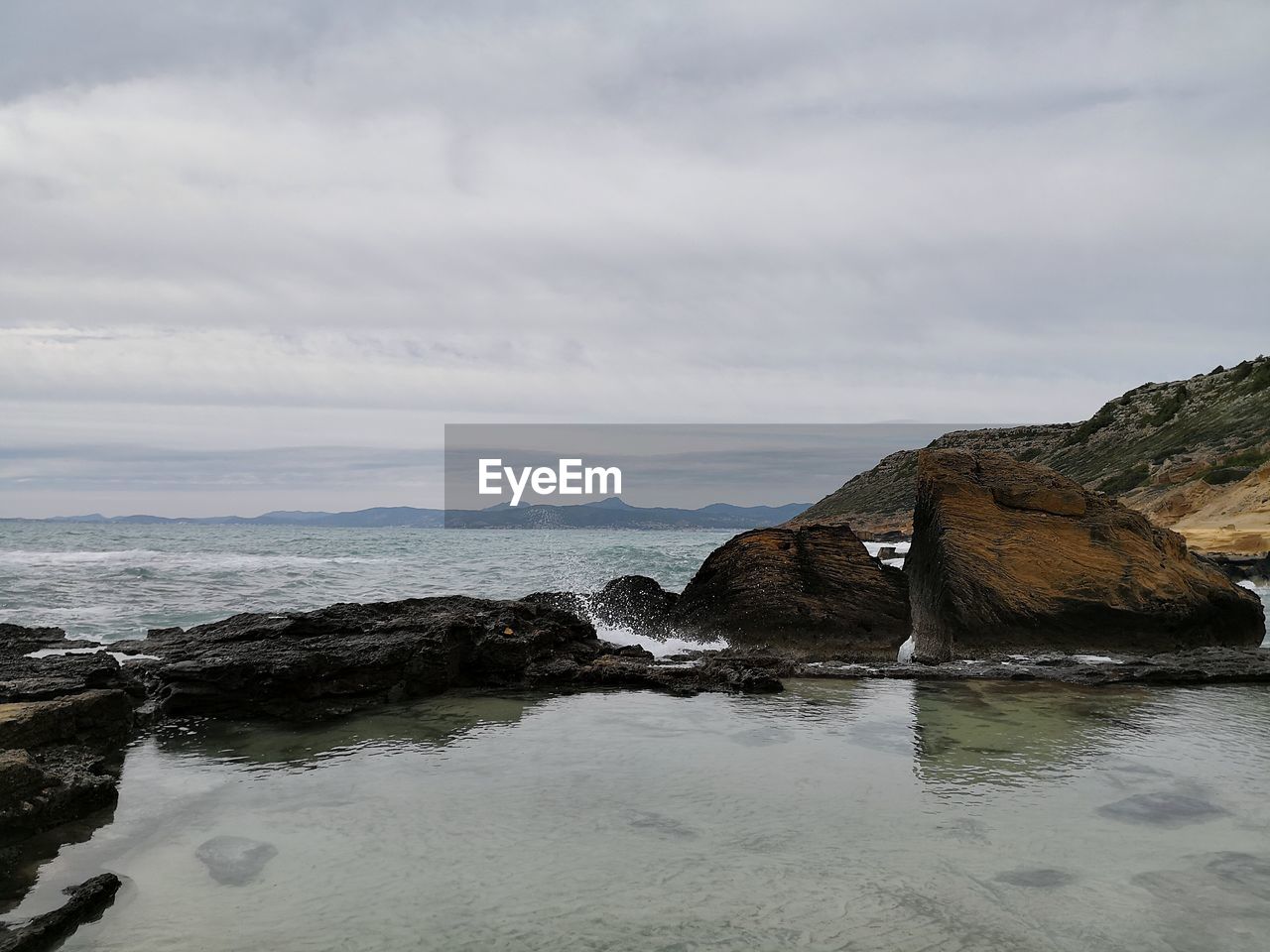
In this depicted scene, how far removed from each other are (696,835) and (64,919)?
3.29 m

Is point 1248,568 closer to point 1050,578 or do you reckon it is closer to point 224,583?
point 1050,578

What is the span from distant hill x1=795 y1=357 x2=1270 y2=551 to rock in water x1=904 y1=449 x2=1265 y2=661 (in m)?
14.3

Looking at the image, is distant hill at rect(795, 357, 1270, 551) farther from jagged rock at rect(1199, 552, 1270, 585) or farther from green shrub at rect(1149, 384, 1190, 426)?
jagged rock at rect(1199, 552, 1270, 585)

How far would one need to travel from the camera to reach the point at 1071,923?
4.27 m

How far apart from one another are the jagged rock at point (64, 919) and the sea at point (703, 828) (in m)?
0.10

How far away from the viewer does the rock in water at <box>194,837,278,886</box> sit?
4859 mm

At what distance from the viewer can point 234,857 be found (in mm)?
5121

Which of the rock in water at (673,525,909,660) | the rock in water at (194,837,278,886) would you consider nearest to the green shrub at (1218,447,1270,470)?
the rock in water at (673,525,909,660)

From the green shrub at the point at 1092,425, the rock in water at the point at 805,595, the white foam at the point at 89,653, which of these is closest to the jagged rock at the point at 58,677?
the white foam at the point at 89,653

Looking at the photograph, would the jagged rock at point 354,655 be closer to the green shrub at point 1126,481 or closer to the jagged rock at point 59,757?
the jagged rock at point 59,757

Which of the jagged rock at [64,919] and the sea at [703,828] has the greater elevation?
the jagged rock at [64,919]

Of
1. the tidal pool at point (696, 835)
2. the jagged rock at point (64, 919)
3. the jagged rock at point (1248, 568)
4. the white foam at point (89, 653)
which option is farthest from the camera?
the jagged rock at point (1248, 568)

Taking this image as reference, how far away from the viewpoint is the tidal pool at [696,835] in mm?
4270

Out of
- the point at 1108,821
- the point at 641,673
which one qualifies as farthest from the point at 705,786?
the point at 641,673
